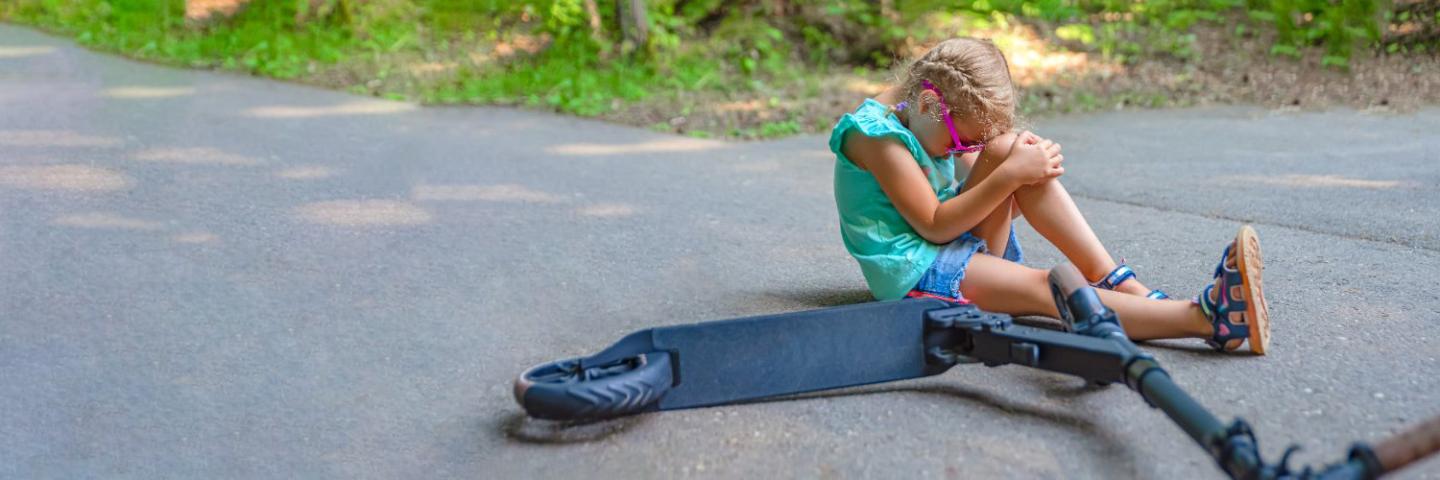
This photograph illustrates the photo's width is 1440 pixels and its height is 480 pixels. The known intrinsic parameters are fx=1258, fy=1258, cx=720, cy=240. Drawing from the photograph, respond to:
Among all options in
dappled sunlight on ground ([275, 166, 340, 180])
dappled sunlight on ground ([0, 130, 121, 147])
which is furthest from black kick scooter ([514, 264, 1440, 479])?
dappled sunlight on ground ([0, 130, 121, 147])

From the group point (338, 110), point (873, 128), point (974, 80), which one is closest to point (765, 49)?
point (338, 110)

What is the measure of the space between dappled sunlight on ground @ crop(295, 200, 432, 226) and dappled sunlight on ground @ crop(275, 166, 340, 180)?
1.36ft

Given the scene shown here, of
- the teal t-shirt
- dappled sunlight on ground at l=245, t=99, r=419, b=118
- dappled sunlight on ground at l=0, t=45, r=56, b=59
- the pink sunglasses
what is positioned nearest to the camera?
the pink sunglasses

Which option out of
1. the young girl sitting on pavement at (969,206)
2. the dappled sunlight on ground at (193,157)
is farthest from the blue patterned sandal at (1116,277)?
the dappled sunlight on ground at (193,157)

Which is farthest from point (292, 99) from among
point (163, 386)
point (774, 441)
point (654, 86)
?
point (774, 441)

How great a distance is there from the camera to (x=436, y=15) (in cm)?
847

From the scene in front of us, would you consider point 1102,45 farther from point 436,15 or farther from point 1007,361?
point 1007,361

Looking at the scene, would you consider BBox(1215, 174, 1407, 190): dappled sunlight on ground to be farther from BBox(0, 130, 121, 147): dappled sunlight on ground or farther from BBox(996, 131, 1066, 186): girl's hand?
BBox(0, 130, 121, 147): dappled sunlight on ground

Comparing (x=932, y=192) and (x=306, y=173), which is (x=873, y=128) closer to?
A: (x=932, y=192)

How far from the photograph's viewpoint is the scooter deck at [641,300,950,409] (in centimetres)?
254

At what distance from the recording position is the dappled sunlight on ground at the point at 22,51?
7.70 metres

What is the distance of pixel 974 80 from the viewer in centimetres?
288

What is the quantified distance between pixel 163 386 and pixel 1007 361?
6.16 ft

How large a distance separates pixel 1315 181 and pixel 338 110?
447 cm
